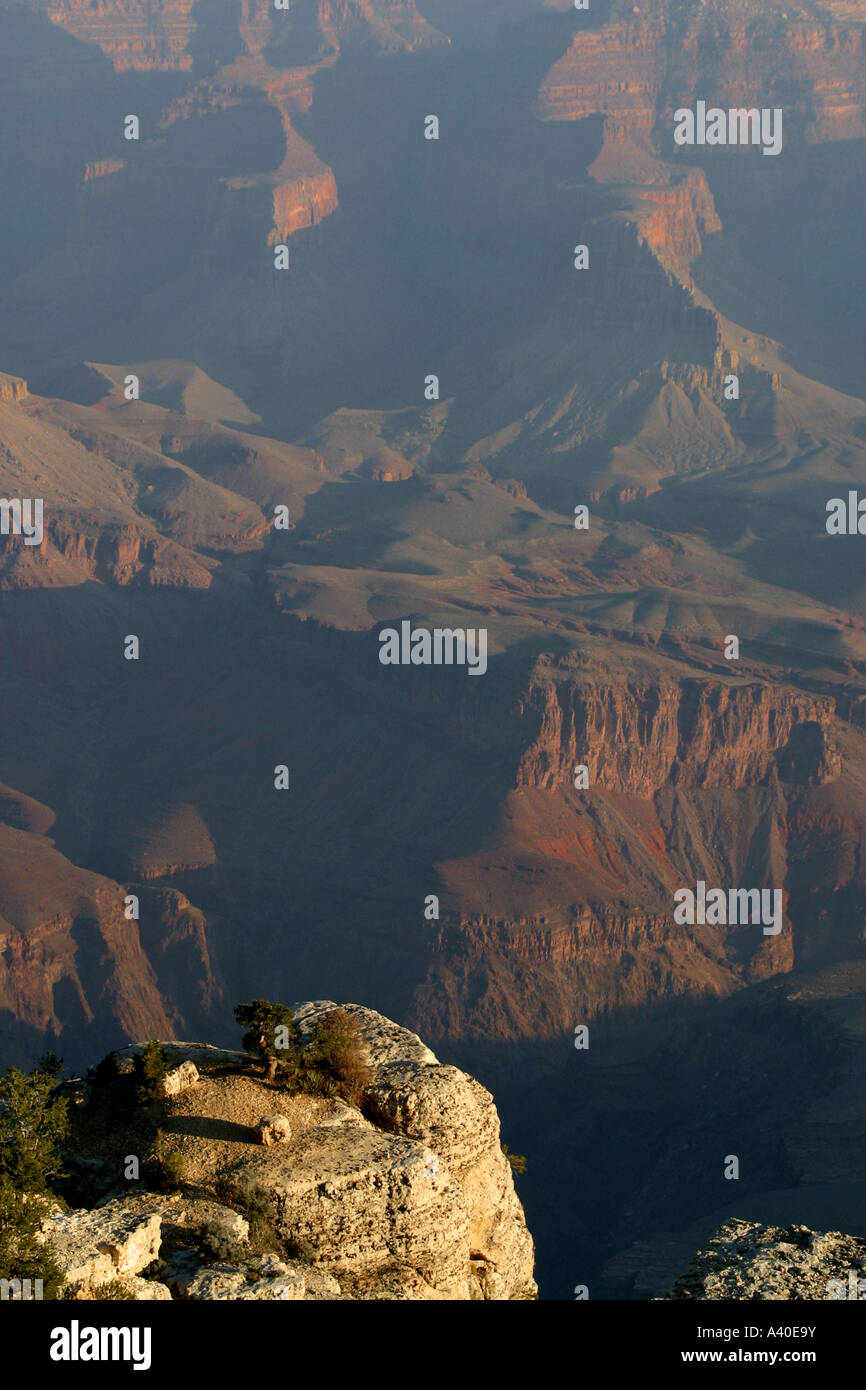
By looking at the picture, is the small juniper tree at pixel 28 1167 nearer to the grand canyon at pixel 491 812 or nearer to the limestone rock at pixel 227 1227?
the limestone rock at pixel 227 1227

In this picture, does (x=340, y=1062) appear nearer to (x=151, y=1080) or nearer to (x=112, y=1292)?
(x=151, y=1080)

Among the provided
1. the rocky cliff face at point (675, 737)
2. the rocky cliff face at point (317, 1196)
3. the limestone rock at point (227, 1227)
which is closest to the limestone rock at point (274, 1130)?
the rocky cliff face at point (317, 1196)

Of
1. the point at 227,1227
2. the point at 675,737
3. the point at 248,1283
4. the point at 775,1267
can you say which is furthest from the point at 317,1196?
the point at 675,737

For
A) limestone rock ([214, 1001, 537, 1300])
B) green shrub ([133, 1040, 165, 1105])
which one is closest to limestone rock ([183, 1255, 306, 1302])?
limestone rock ([214, 1001, 537, 1300])

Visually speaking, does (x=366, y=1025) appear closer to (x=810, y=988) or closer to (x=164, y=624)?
(x=810, y=988)

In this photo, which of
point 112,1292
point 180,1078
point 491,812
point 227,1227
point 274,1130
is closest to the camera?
point 112,1292

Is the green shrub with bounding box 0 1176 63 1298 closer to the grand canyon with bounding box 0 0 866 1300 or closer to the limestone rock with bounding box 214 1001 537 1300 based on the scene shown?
the limestone rock with bounding box 214 1001 537 1300
